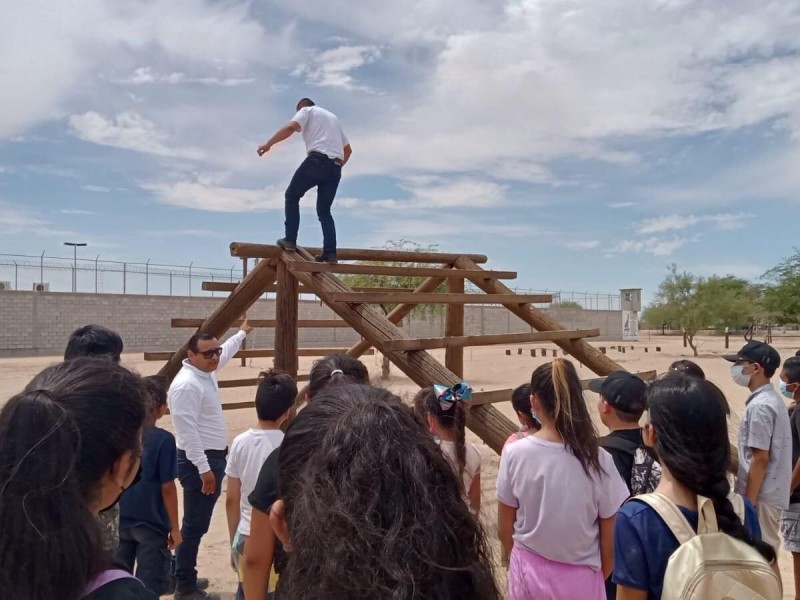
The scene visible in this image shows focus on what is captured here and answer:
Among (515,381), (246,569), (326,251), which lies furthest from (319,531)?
(515,381)

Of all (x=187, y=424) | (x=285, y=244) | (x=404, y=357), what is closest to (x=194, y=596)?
(x=187, y=424)

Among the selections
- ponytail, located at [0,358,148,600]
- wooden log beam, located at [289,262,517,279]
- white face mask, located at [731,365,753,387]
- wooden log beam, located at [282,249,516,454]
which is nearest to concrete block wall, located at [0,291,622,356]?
wooden log beam, located at [289,262,517,279]

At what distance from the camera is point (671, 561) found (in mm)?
1407

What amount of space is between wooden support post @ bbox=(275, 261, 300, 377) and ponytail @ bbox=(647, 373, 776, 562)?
152 inches

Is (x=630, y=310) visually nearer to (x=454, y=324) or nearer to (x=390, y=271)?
(x=454, y=324)

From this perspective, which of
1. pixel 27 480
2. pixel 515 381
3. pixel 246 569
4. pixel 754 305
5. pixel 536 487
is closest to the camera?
pixel 27 480

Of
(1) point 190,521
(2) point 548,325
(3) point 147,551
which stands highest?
(2) point 548,325

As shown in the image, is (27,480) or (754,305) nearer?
(27,480)

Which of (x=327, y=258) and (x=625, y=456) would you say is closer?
(x=625, y=456)

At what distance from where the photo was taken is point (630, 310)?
46.8 metres

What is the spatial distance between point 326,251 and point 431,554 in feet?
14.8

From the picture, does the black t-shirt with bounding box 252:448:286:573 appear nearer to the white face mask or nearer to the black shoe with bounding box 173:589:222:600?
the black shoe with bounding box 173:589:222:600

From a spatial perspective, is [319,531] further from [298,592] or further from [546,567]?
[546,567]

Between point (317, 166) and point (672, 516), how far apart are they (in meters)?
4.25
